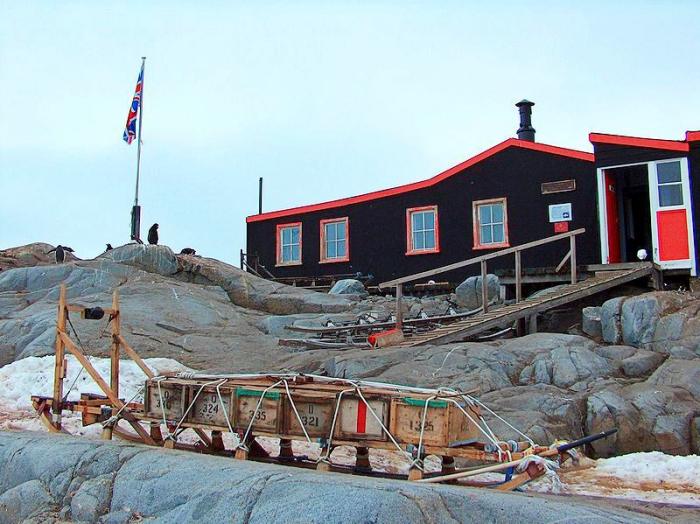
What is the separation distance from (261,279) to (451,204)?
259 inches

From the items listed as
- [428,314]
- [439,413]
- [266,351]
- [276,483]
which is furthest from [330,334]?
[276,483]

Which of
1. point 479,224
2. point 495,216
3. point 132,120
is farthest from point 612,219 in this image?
point 132,120

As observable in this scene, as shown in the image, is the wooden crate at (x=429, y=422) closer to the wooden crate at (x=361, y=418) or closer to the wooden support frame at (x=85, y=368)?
the wooden crate at (x=361, y=418)

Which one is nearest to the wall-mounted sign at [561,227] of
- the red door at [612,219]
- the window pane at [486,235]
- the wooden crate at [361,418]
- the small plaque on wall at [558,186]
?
the small plaque on wall at [558,186]

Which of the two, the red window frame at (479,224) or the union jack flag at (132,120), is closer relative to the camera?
the red window frame at (479,224)

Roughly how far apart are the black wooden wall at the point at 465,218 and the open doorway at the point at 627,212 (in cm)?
54

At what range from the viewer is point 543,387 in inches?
450

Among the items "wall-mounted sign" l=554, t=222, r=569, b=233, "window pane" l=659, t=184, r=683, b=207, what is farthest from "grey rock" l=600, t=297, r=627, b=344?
"wall-mounted sign" l=554, t=222, r=569, b=233

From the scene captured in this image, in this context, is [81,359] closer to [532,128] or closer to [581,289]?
[581,289]

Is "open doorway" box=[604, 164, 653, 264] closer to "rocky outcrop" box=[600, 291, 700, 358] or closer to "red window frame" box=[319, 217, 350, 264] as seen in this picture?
"rocky outcrop" box=[600, 291, 700, 358]

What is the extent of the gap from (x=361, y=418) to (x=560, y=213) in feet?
45.0

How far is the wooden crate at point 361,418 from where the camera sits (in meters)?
7.07

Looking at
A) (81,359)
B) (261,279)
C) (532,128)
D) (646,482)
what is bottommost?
(646,482)

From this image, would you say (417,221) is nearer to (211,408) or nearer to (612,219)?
(612,219)
